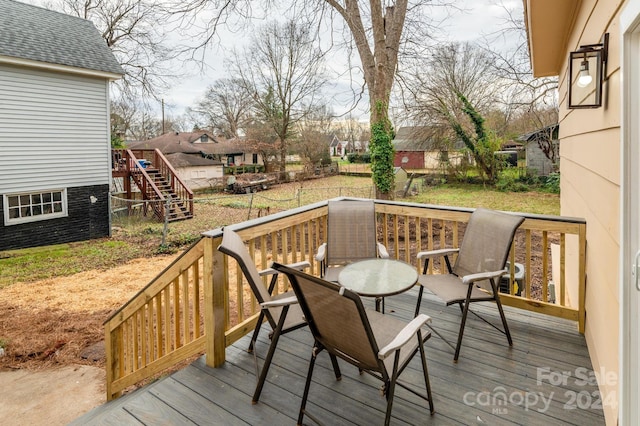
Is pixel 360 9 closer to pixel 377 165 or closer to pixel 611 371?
pixel 377 165

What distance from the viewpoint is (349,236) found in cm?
351

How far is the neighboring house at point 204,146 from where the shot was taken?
26.0 metres

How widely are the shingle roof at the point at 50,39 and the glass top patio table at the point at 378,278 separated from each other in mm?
10243

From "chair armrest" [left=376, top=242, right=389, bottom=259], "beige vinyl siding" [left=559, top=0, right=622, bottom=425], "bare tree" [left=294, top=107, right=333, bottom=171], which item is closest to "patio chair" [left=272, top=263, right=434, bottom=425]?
"beige vinyl siding" [left=559, top=0, right=622, bottom=425]

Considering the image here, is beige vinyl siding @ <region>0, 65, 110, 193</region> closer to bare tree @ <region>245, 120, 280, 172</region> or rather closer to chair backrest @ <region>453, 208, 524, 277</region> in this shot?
chair backrest @ <region>453, 208, 524, 277</region>

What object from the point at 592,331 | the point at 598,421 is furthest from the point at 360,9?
the point at 598,421

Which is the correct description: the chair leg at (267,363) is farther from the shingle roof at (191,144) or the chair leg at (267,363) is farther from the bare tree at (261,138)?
the shingle roof at (191,144)

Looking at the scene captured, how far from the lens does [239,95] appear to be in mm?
24312

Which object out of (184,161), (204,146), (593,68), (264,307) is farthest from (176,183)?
(204,146)

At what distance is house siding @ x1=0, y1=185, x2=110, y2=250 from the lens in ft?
30.0

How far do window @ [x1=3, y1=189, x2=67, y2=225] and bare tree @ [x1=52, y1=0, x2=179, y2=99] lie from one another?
6548 millimetres

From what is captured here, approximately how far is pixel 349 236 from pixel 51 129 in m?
9.78

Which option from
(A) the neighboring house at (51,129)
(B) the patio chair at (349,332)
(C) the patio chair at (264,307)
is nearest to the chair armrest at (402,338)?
(B) the patio chair at (349,332)

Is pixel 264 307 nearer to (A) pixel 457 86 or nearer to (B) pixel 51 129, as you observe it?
(B) pixel 51 129
